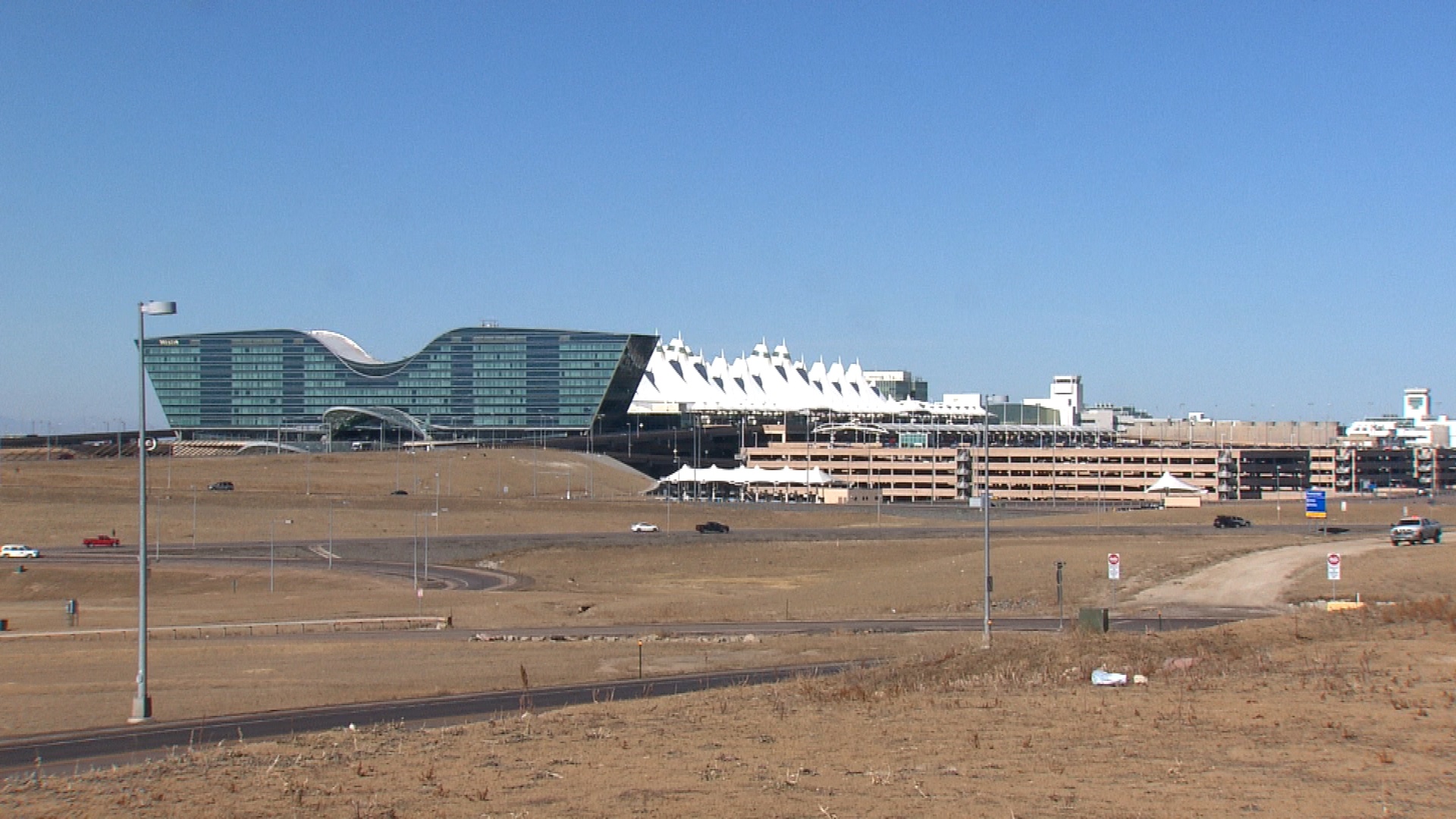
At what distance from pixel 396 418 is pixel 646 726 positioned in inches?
6823

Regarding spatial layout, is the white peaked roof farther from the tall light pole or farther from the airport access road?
the tall light pole

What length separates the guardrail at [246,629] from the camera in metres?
40.7

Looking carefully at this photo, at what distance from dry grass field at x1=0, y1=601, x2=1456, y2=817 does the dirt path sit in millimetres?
19338

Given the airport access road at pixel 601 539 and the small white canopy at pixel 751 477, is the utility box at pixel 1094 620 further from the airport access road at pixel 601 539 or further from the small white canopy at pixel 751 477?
the small white canopy at pixel 751 477

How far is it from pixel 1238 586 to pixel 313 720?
34215mm

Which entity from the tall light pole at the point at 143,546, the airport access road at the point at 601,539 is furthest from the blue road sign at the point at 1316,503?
the tall light pole at the point at 143,546

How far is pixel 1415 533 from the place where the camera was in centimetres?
5916

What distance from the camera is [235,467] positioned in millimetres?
120625

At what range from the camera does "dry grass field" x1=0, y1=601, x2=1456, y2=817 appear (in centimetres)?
1378

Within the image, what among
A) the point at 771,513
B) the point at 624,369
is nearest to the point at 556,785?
the point at 771,513

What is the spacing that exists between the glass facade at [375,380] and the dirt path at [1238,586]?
446 feet

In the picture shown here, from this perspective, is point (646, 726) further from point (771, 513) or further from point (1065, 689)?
point (771, 513)

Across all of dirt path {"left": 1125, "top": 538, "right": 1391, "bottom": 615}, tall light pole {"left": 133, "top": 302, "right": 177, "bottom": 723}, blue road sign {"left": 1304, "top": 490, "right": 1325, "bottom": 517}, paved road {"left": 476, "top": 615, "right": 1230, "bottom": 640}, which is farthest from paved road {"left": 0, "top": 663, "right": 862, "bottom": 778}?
blue road sign {"left": 1304, "top": 490, "right": 1325, "bottom": 517}

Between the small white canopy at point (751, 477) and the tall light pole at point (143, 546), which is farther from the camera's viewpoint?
the small white canopy at point (751, 477)
